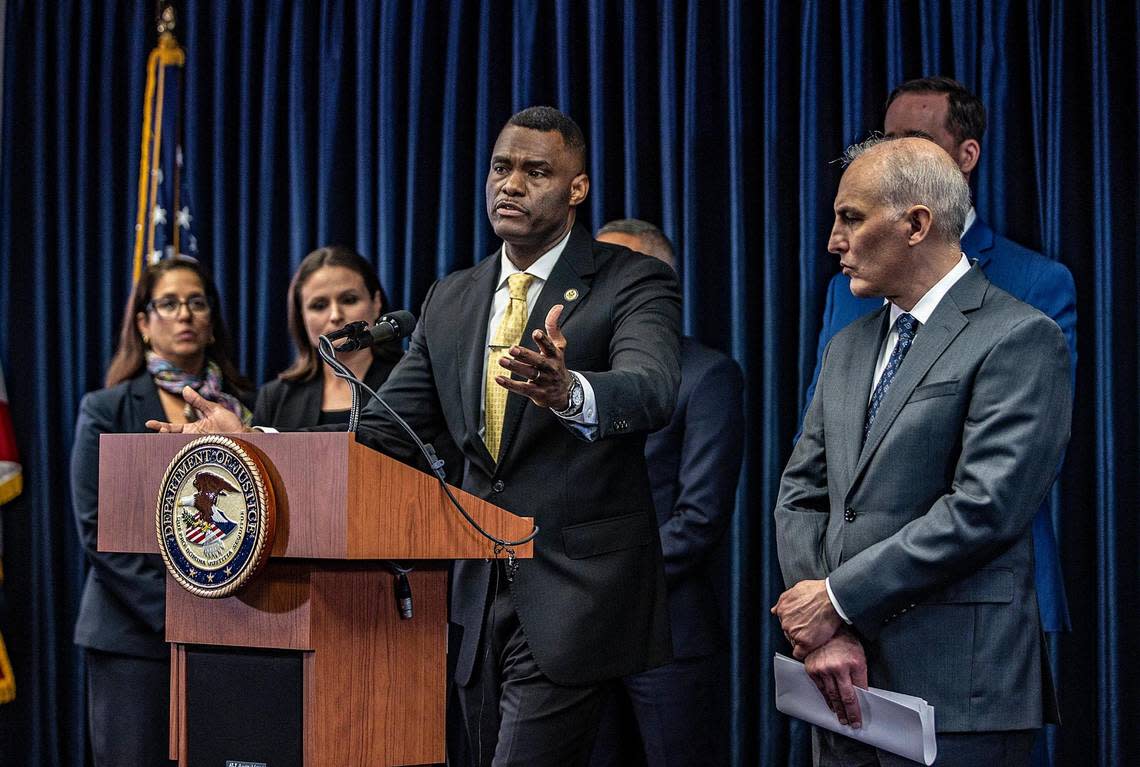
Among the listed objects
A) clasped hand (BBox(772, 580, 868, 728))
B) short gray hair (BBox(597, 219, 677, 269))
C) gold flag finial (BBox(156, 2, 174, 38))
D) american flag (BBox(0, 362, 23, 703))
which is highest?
gold flag finial (BBox(156, 2, 174, 38))

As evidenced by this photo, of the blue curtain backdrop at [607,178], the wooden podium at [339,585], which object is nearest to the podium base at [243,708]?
the wooden podium at [339,585]

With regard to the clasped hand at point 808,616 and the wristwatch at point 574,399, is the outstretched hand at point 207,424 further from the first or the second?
the clasped hand at point 808,616

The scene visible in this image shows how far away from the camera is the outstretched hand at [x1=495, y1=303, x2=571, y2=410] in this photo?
6.56ft

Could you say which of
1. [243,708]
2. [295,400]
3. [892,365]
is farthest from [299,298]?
[892,365]

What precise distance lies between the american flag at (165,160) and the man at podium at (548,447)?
262cm

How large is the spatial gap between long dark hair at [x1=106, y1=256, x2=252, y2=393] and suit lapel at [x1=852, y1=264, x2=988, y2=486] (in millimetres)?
2533

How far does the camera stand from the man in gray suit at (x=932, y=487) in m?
2.17

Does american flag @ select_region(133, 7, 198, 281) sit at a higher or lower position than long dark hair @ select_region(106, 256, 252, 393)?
higher

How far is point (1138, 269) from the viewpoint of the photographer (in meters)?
3.90

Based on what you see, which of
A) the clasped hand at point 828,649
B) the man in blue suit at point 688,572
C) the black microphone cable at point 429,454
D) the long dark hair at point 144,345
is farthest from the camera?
the long dark hair at point 144,345

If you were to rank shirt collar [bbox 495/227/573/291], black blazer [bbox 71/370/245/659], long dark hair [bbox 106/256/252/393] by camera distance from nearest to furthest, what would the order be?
shirt collar [bbox 495/227/573/291]
black blazer [bbox 71/370/245/659]
long dark hair [bbox 106/256/252/393]

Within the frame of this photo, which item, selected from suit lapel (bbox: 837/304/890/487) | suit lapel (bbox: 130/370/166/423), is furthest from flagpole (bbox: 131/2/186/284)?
suit lapel (bbox: 837/304/890/487)

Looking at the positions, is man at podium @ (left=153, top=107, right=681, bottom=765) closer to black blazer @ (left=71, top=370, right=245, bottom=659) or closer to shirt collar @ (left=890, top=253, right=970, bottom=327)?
shirt collar @ (left=890, top=253, right=970, bottom=327)

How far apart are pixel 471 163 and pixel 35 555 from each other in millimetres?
2312
